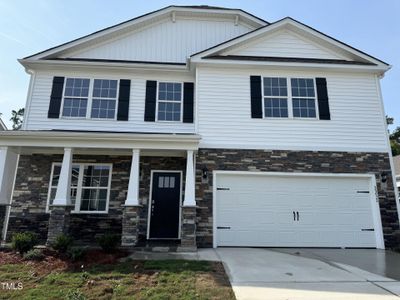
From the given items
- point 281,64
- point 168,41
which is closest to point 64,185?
point 168,41

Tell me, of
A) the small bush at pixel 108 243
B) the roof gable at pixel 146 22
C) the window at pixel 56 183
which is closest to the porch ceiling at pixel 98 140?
the window at pixel 56 183

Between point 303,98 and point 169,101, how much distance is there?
4.87 metres

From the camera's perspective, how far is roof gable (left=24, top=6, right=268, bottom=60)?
11873 mm

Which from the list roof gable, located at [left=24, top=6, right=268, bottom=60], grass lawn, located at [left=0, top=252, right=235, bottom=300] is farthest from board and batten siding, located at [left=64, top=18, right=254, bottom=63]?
grass lawn, located at [left=0, top=252, right=235, bottom=300]

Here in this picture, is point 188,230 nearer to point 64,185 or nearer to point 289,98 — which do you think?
point 64,185

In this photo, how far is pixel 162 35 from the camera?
12.7m

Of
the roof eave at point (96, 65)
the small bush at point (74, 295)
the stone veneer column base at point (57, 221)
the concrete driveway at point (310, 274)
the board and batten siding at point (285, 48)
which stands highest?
the board and batten siding at point (285, 48)

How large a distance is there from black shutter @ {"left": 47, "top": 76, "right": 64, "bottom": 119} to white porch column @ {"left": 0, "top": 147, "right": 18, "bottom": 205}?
73.8 inches

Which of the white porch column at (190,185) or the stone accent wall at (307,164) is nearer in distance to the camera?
the white porch column at (190,185)

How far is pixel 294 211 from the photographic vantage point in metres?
9.92

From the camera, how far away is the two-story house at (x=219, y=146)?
9680mm

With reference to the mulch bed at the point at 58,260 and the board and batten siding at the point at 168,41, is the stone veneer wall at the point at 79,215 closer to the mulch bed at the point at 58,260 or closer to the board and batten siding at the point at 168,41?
the mulch bed at the point at 58,260

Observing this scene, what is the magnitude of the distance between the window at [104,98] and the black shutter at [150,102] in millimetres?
1193

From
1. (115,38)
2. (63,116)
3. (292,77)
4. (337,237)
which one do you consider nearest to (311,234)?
(337,237)
